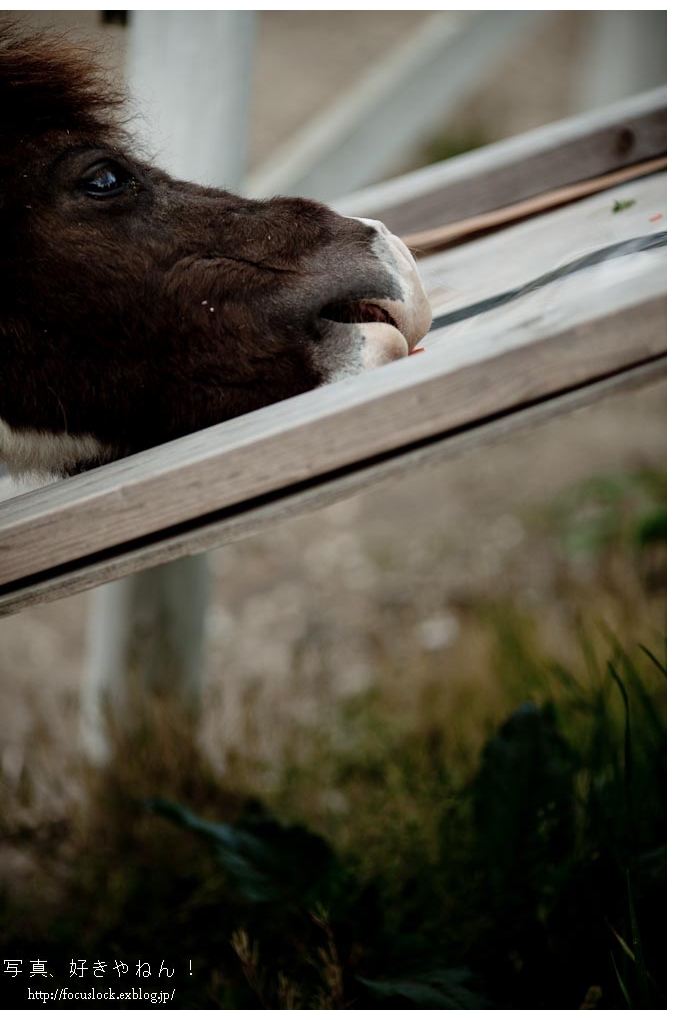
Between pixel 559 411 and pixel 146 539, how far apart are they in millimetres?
515

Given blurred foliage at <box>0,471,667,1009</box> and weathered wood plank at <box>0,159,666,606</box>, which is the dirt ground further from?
weathered wood plank at <box>0,159,666,606</box>

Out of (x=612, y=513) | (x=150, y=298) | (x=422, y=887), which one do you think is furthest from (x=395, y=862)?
(x=612, y=513)

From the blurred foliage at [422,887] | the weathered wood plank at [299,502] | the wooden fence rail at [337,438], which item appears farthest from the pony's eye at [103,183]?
the blurred foliage at [422,887]

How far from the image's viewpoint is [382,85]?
9.11 ft

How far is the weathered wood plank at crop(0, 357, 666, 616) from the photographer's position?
1146 millimetres

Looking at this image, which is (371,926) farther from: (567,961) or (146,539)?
(146,539)

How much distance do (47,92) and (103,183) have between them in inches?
7.3

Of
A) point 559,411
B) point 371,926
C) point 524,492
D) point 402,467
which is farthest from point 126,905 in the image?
point 524,492

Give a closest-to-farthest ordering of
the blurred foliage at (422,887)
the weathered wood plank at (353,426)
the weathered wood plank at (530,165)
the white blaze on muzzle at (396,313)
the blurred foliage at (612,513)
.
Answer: the weathered wood plank at (353,426)
the white blaze on muzzle at (396,313)
the blurred foliage at (422,887)
the weathered wood plank at (530,165)
the blurred foliage at (612,513)

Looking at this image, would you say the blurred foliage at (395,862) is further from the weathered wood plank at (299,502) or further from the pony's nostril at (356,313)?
the pony's nostril at (356,313)

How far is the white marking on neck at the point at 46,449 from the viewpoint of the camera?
1543 mm

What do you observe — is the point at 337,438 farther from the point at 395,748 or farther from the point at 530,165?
the point at 395,748

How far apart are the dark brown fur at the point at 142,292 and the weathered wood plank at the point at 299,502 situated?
12.4 inches

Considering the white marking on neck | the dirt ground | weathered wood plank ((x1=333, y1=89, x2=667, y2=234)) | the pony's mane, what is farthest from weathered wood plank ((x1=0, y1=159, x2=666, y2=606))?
the dirt ground
